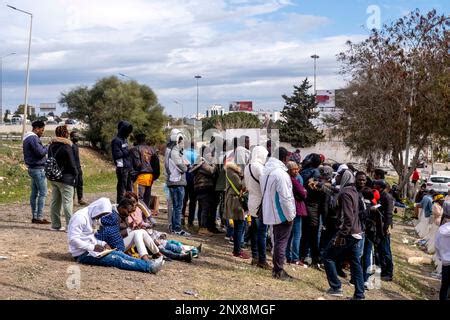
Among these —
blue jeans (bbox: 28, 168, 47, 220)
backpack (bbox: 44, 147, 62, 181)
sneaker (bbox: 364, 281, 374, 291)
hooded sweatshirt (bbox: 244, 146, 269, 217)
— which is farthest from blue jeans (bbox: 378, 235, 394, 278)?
blue jeans (bbox: 28, 168, 47, 220)

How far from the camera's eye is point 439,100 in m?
29.4

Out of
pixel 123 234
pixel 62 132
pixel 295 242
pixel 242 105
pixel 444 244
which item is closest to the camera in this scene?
pixel 123 234

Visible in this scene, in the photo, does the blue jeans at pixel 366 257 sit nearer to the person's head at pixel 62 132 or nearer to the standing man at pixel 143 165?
the standing man at pixel 143 165

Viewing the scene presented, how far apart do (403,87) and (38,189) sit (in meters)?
23.7

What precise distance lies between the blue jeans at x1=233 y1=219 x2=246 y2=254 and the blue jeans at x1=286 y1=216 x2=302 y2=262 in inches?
32.7

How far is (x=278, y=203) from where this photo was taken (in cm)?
869

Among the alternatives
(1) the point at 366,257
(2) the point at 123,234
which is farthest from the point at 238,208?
(1) the point at 366,257

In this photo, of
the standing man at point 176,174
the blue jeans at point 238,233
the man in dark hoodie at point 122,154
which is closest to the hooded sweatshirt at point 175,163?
the standing man at point 176,174

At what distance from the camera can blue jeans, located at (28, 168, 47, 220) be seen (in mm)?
10945

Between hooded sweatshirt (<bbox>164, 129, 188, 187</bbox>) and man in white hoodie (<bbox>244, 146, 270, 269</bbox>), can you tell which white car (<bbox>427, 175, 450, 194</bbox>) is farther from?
man in white hoodie (<bbox>244, 146, 270, 269</bbox>)

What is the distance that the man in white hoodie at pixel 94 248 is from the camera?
8.24 metres

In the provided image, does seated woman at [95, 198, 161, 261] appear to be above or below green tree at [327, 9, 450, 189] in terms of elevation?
below

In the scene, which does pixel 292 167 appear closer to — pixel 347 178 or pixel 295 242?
pixel 347 178

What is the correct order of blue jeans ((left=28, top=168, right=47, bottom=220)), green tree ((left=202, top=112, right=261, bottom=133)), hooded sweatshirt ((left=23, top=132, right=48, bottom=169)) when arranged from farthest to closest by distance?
green tree ((left=202, top=112, right=261, bottom=133)), blue jeans ((left=28, top=168, right=47, bottom=220)), hooded sweatshirt ((left=23, top=132, right=48, bottom=169))
